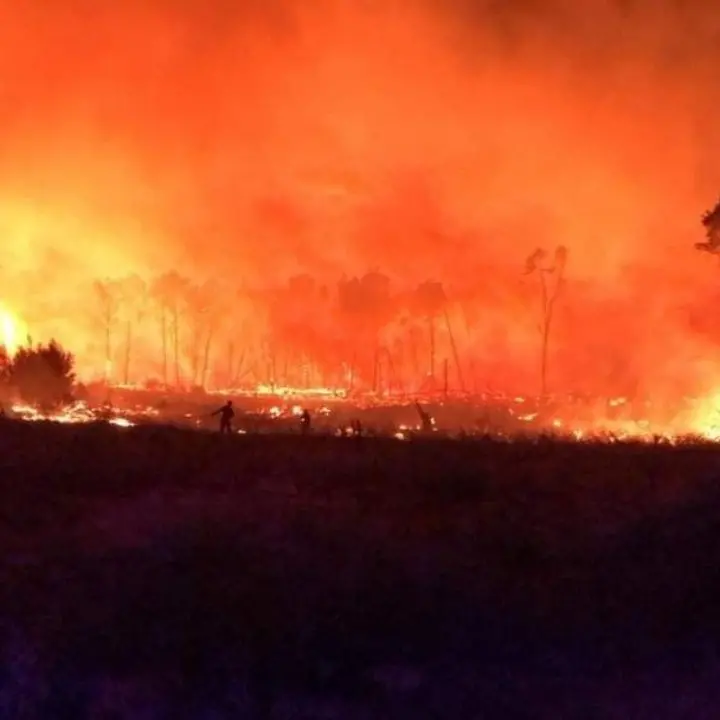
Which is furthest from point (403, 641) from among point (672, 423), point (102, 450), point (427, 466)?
point (672, 423)

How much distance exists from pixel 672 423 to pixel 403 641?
44531 mm

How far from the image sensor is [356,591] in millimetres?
10688

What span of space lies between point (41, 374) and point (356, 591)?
4526 centimetres

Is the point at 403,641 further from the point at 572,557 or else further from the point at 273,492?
the point at 273,492

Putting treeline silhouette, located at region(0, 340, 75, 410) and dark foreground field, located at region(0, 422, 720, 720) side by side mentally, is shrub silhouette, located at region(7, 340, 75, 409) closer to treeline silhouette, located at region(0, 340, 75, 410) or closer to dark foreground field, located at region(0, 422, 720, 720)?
treeline silhouette, located at region(0, 340, 75, 410)

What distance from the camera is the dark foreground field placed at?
8.70 metres

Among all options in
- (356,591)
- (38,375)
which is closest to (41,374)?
(38,375)

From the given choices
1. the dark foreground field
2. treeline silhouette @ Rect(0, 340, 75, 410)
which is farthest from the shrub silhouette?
the dark foreground field

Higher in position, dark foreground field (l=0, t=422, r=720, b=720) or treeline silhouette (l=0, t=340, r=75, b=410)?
treeline silhouette (l=0, t=340, r=75, b=410)

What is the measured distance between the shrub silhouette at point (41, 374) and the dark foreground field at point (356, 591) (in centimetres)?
3659

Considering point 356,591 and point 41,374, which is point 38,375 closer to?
point 41,374

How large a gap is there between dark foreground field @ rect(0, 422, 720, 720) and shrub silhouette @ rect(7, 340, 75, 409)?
36.6 metres

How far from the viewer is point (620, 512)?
13.7 m

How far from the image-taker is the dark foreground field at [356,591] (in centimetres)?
870
